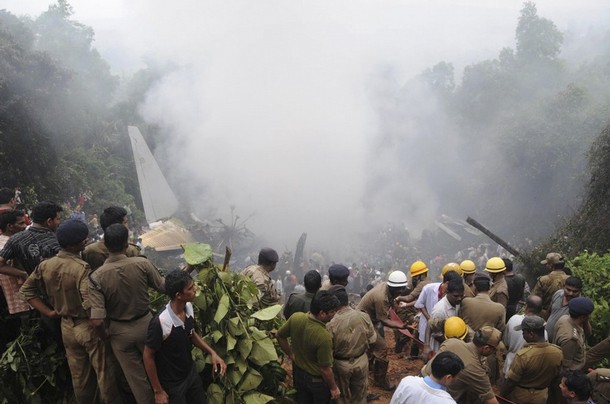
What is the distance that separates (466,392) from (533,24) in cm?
3589

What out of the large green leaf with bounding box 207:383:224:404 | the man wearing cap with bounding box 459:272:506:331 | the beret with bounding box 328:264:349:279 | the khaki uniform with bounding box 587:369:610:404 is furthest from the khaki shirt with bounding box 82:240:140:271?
the khaki uniform with bounding box 587:369:610:404

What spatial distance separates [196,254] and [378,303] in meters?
1.98

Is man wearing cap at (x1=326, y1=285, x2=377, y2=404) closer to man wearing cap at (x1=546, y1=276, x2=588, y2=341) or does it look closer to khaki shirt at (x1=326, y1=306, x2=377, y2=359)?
→ khaki shirt at (x1=326, y1=306, x2=377, y2=359)

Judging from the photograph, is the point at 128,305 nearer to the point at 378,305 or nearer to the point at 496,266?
the point at 378,305

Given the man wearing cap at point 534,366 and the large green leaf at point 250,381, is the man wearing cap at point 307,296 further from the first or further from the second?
the man wearing cap at point 534,366

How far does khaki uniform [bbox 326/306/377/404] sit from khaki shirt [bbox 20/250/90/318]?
1803 mm

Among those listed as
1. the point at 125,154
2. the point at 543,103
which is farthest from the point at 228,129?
the point at 543,103

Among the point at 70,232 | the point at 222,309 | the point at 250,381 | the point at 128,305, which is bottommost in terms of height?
the point at 250,381

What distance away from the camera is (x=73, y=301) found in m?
3.43

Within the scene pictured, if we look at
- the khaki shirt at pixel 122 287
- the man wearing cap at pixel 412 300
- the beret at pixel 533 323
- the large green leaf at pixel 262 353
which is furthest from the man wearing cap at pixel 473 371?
the man wearing cap at pixel 412 300

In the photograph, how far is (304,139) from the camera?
25906mm

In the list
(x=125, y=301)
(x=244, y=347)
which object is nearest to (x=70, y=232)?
(x=125, y=301)

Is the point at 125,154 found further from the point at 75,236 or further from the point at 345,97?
the point at 75,236

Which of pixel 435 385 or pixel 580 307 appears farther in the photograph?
pixel 580 307
